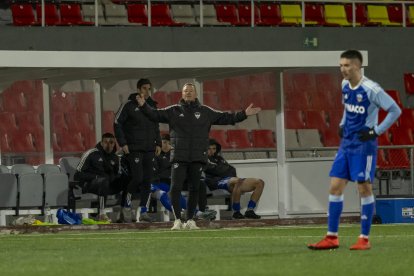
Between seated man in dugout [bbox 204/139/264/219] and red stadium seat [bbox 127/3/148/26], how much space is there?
10.9m

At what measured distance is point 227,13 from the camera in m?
32.1

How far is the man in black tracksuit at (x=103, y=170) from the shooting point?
1964 cm

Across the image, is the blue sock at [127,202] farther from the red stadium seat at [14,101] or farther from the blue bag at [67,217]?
the red stadium seat at [14,101]

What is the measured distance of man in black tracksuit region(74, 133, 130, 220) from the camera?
1964cm

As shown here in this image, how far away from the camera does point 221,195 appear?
2091cm

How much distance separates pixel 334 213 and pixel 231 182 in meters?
8.79

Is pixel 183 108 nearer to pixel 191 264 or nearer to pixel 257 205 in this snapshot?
pixel 257 205

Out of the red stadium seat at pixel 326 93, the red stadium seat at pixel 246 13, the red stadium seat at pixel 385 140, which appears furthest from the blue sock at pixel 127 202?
the red stadium seat at pixel 246 13

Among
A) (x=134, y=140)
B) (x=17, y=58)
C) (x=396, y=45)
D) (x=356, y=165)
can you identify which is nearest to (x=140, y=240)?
(x=356, y=165)

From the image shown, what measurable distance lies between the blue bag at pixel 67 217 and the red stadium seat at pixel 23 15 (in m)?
10.9

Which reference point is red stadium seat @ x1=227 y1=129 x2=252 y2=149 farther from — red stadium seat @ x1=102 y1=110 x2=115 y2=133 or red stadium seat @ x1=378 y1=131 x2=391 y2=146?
red stadium seat @ x1=378 y1=131 x2=391 y2=146

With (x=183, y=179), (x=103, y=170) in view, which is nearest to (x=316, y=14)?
(x=103, y=170)

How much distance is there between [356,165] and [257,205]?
10.2 meters

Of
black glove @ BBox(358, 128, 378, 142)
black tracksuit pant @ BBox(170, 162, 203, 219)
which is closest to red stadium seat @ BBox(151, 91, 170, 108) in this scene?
black tracksuit pant @ BBox(170, 162, 203, 219)
